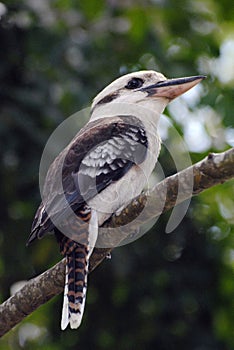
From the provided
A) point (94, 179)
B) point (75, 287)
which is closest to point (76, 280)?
point (75, 287)

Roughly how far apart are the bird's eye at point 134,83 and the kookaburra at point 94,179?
0.11 m

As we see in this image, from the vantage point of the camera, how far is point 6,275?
221 inches

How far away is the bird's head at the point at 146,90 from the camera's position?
420 cm

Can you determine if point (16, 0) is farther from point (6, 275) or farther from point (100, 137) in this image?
point (100, 137)

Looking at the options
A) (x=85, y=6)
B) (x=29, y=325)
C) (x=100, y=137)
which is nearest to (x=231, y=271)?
(x=29, y=325)

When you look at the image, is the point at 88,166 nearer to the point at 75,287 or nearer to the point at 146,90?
the point at 75,287

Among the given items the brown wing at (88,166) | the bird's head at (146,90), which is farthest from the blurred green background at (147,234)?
the brown wing at (88,166)

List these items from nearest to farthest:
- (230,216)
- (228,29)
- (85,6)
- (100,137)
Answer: (100,137) < (85,6) < (230,216) < (228,29)

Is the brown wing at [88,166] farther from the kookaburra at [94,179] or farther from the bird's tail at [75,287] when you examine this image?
the bird's tail at [75,287]

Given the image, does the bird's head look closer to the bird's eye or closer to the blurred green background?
the bird's eye

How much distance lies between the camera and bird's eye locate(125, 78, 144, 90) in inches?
172

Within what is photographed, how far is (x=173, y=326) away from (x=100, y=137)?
2267 mm

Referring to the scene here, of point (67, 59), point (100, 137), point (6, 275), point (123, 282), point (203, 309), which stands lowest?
point (203, 309)

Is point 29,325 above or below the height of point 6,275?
below
